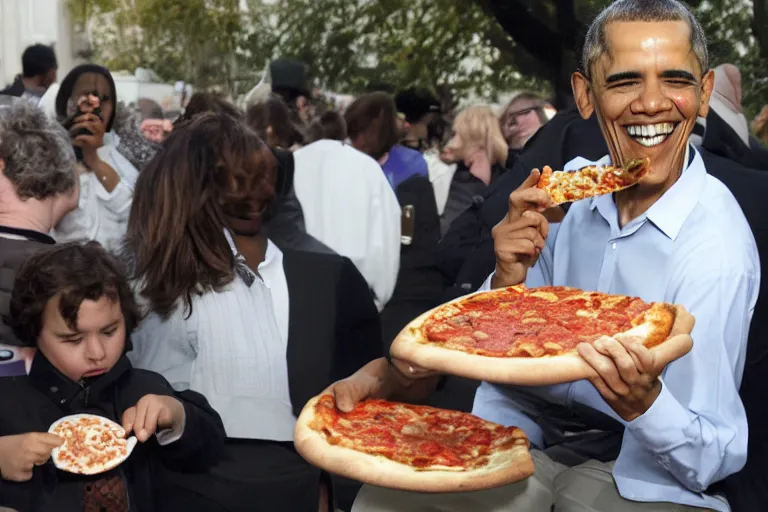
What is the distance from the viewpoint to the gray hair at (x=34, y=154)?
3291 mm

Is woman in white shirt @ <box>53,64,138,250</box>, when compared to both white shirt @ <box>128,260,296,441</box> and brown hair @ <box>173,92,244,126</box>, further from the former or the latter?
white shirt @ <box>128,260,296,441</box>

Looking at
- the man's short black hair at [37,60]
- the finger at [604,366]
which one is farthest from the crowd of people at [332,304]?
the man's short black hair at [37,60]

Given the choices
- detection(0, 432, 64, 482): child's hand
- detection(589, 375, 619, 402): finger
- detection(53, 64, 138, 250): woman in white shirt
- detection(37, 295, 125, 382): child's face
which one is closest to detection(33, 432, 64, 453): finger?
detection(0, 432, 64, 482): child's hand

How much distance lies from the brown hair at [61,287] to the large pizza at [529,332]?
1.10 meters

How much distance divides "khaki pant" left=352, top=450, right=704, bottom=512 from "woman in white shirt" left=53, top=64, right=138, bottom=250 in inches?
92.0

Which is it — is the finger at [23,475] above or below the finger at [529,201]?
below

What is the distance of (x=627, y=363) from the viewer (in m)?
1.97

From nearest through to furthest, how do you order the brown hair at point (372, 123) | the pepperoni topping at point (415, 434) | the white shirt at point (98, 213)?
1. the pepperoni topping at point (415, 434)
2. the white shirt at point (98, 213)
3. the brown hair at point (372, 123)

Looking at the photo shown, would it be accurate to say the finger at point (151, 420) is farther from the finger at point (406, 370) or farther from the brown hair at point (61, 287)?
the finger at point (406, 370)

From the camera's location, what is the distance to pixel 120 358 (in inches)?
119

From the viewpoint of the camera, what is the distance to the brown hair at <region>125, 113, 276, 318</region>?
3.28m

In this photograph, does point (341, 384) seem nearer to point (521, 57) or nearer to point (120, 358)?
point (120, 358)

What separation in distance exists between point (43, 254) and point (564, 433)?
147cm

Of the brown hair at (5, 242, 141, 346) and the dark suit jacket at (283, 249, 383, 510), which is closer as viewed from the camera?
the brown hair at (5, 242, 141, 346)
